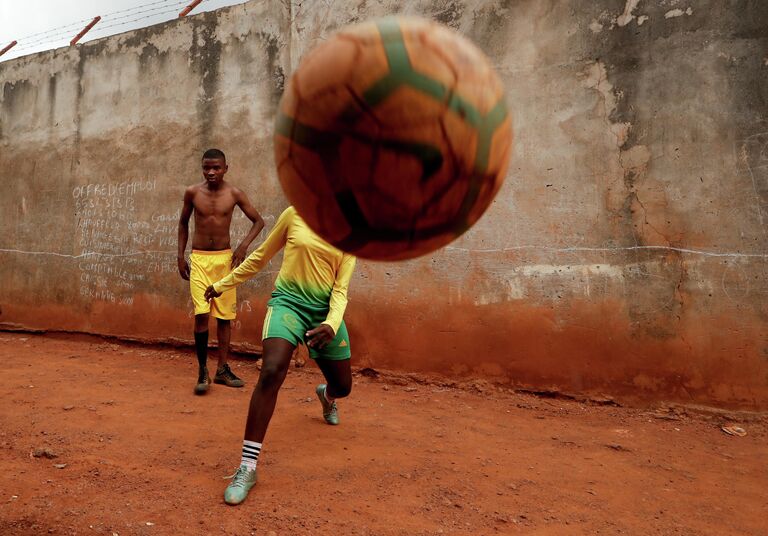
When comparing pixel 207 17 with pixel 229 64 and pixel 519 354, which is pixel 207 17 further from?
pixel 519 354

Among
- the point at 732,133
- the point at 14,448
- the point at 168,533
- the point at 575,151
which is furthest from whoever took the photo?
the point at 575,151

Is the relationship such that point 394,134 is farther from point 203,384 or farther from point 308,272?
point 203,384

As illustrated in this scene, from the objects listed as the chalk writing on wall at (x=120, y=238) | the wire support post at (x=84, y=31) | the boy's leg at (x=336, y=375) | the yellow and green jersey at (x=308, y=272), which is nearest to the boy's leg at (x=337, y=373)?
the boy's leg at (x=336, y=375)

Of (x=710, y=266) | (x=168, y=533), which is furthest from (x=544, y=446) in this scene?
(x=168, y=533)

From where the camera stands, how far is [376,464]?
288cm

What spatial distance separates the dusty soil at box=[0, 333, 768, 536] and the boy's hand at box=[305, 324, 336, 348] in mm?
626

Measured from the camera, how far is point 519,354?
4301 millimetres

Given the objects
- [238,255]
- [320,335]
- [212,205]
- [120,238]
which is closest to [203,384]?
[238,255]

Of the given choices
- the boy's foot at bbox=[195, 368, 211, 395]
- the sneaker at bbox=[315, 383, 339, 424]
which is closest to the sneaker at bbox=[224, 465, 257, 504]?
the sneaker at bbox=[315, 383, 339, 424]

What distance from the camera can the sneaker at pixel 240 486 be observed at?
2.33m

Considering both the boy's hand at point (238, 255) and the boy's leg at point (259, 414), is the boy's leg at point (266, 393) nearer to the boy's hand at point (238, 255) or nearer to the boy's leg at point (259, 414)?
the boy's leg at point (259, 414)

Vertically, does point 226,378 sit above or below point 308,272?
below

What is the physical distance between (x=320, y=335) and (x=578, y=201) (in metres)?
2.46

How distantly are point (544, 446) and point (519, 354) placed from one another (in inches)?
Result: 41.9
